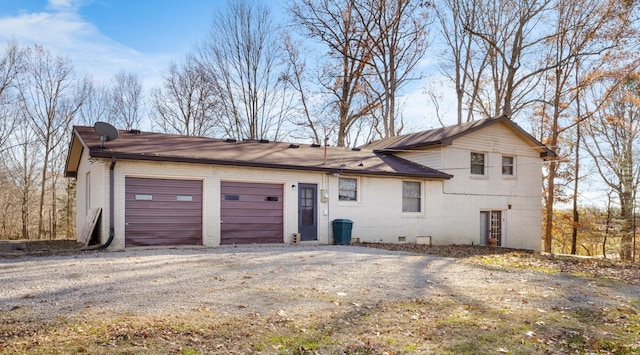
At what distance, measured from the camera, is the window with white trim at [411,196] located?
56.9 feet

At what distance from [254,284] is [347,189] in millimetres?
8996

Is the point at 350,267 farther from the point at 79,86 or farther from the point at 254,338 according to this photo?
the point at 79,86

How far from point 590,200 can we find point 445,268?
64.8 feet

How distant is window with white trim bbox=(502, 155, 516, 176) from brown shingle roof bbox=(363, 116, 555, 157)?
1088 mm

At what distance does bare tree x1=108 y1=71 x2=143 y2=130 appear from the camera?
30.5 meters

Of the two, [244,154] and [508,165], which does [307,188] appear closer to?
[244,154]

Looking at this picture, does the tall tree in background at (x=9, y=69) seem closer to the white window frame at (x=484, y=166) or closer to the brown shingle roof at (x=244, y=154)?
the brown shingle roof at (x=244, y=154)

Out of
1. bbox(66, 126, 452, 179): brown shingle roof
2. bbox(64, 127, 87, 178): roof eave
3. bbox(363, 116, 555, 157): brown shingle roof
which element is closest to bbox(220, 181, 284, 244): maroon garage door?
bbox(66, 126, 452, 179): brown shingle roof

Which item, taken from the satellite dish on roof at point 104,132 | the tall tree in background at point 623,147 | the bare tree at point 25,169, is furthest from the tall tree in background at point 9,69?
the tall tree in background at point 623,147

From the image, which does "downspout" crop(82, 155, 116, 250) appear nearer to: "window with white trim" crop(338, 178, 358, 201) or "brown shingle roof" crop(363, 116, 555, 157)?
"window with white trim" crop(338, 178, 358, 201)

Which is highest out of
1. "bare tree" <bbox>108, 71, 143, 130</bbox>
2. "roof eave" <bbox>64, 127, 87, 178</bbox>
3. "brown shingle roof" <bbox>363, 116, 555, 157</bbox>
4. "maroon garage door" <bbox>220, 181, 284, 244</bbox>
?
"bare tree" <bbox>108, 71, 143, 130</bbox>

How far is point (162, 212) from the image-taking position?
1301 cm

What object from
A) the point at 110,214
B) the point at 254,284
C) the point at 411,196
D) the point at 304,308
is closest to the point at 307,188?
the point at 411,196

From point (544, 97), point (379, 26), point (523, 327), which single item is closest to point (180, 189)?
point (523, 327)
